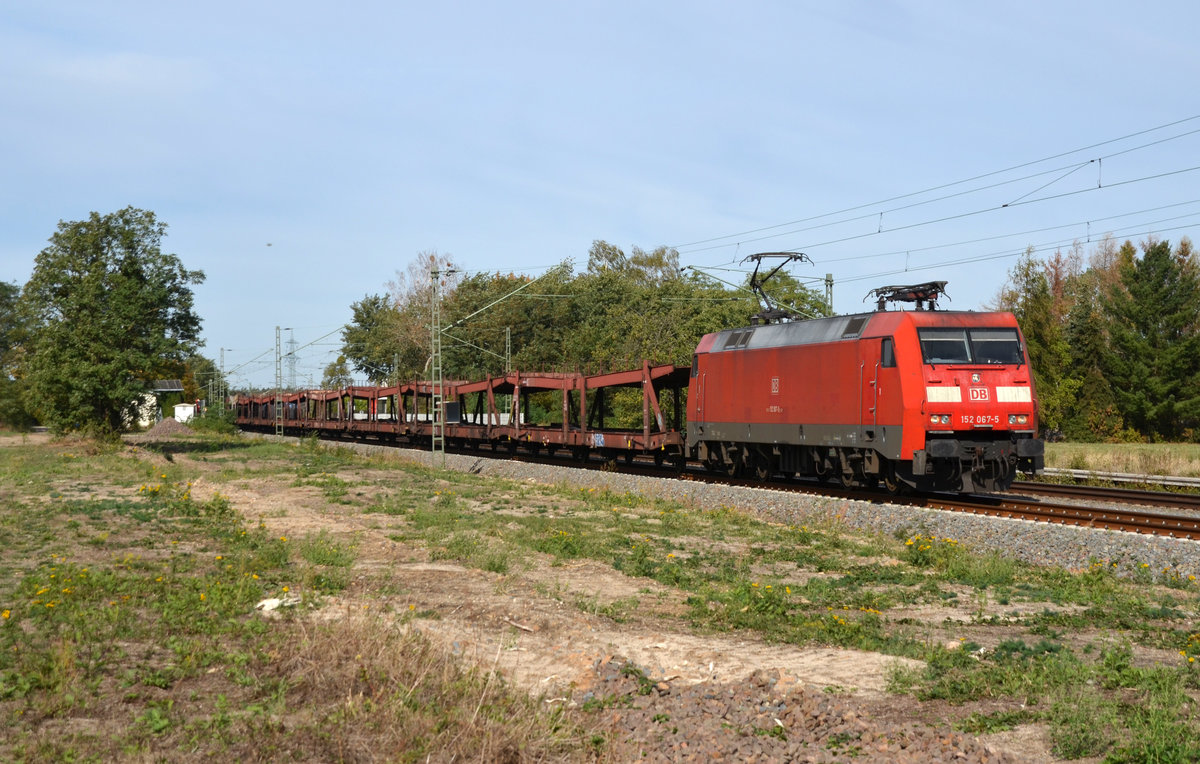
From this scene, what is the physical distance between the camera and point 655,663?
9273 mm

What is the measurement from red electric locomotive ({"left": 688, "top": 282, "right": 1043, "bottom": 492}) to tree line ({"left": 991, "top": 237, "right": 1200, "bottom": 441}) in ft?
121

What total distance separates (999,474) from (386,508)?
42.4 ft

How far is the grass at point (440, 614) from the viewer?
23.6ft

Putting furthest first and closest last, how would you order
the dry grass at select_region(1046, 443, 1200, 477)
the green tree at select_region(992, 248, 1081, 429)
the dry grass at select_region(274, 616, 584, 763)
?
the green tree at select_region(992, 248, 1081, 429) → the dry grass at select_region(1046, 443, 1200, 477) → the dry grass at select_region(274, 616, 584, 763)

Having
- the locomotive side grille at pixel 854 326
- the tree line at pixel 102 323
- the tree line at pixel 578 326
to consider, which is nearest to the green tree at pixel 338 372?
the tree line at pixel 578 326

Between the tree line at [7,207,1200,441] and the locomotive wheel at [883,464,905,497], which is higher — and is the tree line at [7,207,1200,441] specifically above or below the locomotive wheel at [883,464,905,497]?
above

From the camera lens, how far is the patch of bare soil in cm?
742

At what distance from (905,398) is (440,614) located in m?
12.4

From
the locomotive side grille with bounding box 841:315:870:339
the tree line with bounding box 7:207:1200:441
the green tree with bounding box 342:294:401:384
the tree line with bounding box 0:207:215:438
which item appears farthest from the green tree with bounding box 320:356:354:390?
the locomotive side grille with bounding box 841:315:870:339

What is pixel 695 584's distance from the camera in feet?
43.0

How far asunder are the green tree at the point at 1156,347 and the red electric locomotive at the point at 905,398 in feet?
138

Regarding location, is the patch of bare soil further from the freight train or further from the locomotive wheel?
the locomotive wheel

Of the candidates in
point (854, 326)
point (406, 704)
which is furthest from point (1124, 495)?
point (406, 704)

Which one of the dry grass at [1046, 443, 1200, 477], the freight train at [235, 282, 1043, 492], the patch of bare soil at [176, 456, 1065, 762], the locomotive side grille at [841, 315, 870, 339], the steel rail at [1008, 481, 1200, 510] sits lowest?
the patch of bare soil at [176, 456, 1065, 762]
